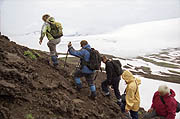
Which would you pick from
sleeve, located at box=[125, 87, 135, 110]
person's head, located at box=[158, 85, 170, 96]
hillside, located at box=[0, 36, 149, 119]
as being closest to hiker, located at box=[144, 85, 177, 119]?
person's head, located at box=[158, 85, 170, 96]

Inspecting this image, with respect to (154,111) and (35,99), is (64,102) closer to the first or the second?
(35,99)

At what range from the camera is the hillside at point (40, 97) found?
5754mm

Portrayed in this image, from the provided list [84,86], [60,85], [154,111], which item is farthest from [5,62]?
[154,111]

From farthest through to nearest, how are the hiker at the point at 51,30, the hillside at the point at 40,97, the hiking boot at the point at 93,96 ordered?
the hiker at the point at 51,30 < the hiking boot at the point at 93,96 < the hillside at the point at 40,97

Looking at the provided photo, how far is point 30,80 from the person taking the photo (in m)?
6.94

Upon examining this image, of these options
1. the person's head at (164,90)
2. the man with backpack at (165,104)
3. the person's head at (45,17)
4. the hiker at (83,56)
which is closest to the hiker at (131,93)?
the man with backpack at (165,104)

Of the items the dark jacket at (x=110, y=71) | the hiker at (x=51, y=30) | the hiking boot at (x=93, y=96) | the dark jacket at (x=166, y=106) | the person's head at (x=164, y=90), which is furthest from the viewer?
the hiker at (x=51, y=30)

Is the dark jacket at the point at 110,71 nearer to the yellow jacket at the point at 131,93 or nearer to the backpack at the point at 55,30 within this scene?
the yellow jacket at the point at 131,93

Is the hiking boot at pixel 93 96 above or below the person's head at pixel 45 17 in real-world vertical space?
below

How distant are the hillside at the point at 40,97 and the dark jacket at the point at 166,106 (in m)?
2.44

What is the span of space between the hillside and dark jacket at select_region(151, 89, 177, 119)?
244 cm

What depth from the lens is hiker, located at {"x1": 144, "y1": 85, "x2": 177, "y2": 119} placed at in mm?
6045

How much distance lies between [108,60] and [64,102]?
10.0 feet

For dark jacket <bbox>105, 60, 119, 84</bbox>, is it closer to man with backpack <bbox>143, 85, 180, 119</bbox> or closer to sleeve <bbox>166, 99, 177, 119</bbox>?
man with backpack <bbox>143, 85, 180, 119</bbox>
